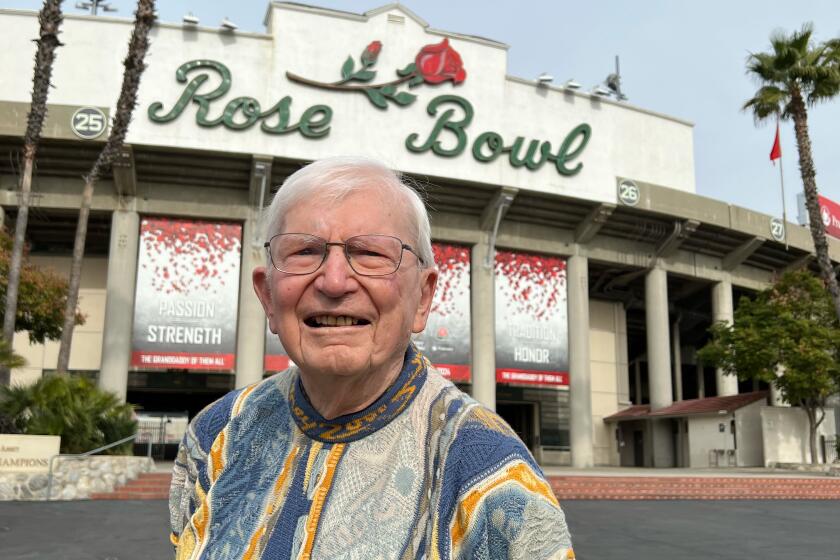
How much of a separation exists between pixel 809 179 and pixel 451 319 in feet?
43.4

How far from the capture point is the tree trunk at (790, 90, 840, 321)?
77.8 feet

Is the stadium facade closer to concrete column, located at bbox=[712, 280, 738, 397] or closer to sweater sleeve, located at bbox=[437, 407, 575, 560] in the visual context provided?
concrete column, located at bbox=[712, 280, 738, 397]

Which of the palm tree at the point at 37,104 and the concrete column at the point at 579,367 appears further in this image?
the concrete column at the point at 579,367

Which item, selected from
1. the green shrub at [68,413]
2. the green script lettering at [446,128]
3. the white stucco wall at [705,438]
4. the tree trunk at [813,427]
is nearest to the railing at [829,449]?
the tree trunk at [813,427]

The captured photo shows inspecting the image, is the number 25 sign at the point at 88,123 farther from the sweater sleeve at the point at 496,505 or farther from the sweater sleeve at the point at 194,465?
the sweater sleeve at the point at 496,505

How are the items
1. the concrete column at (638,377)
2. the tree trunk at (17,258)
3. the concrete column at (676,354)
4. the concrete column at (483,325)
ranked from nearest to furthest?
the tree trunk at (17,258) → the concrete column at (483,325) → the concrete column at (676,354) → the concrete column at (638,377)

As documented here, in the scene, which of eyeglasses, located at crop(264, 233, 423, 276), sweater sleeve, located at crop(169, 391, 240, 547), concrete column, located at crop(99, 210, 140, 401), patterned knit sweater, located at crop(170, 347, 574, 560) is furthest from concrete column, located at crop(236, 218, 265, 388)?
eyeglasses, located at crop(264, 233, 423, 276)

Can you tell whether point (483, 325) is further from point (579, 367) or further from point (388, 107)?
point (388, 107)

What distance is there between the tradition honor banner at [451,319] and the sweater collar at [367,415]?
26.5m

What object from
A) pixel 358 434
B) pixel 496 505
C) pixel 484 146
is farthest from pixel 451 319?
pixel 496 505

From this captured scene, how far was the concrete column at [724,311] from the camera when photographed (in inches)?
1348

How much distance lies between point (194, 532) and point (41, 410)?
16.3 metres

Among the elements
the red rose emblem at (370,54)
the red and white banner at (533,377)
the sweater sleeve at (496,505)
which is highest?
the red rose emblem at (370,54)

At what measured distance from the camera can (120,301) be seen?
26.2 meters
